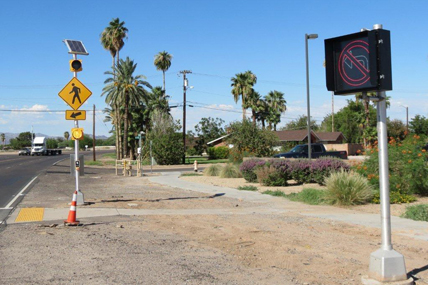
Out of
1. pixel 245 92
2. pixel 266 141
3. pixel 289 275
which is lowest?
pixel 289 275

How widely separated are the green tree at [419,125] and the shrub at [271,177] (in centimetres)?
4551

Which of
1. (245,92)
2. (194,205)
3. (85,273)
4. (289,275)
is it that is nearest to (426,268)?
(289,275)

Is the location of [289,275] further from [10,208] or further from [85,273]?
[10,208]

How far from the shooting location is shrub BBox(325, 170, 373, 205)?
1420cm

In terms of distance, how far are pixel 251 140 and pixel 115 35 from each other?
103ft

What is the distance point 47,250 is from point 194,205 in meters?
7.10

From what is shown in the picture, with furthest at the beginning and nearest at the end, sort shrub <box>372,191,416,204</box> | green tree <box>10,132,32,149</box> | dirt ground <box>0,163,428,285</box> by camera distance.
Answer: green tree <box>10,132,32,149</box> < shrub <box>372,191,416,204</box> < dirt ground <box>0,163,428,285</box>

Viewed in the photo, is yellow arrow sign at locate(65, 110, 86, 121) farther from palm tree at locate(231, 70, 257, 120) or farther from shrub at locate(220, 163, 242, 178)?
palm tree at locate(231, 70, 257, 120)

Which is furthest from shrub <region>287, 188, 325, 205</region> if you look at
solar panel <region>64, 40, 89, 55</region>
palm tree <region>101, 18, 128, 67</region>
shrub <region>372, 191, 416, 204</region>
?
palm tree <region>101, 18, 128, 67</region>

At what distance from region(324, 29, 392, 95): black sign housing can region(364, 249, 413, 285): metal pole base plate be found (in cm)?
213

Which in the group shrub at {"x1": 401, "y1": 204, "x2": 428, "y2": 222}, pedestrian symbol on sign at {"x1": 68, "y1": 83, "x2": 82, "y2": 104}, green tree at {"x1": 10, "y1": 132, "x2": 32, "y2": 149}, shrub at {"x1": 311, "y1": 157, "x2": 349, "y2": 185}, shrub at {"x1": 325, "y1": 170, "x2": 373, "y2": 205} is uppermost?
green tree at {"x1": 10, "y1": 132, "x2": 32, "y2": 149}

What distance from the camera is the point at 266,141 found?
33.5 metres

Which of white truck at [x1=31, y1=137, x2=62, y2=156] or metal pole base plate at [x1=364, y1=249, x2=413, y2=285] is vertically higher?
white truck at [x1=31, y1=137, x2=62, y2=156]

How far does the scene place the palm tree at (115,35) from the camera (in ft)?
190
